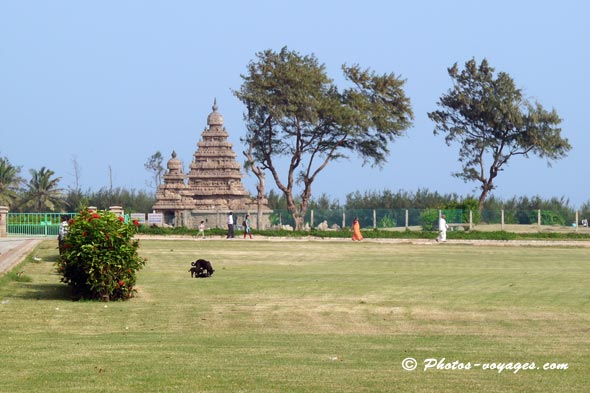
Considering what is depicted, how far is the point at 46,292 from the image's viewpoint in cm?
2391

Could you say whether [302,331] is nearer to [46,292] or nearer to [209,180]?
[46,292]

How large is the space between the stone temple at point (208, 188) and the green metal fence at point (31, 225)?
19025 millimetres

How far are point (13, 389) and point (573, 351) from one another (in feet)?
24.9

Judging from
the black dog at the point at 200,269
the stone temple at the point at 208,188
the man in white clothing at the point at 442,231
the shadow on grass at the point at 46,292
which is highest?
the stone temple at the point at 208,188

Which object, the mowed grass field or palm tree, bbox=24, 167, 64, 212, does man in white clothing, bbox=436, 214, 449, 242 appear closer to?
the mowed grass field

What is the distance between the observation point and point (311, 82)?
74.4 metres

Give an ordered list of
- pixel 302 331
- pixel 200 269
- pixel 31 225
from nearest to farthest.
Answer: pixel 302 331
pixel 200 269
pixel 31 225

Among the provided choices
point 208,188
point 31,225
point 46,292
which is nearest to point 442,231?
point 31,225

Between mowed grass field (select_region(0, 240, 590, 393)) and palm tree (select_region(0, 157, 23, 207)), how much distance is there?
5409cm

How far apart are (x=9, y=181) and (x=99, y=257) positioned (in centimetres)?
6696

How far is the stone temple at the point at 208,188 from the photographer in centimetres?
7806

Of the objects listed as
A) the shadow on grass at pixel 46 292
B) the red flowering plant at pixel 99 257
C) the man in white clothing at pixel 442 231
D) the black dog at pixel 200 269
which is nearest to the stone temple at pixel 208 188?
the man in white clothing at pixel 442 231

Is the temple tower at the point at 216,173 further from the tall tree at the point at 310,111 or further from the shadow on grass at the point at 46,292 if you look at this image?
the shadow on grass at the point at 46,292

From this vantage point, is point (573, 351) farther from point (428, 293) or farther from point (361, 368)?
point (428, 293)
